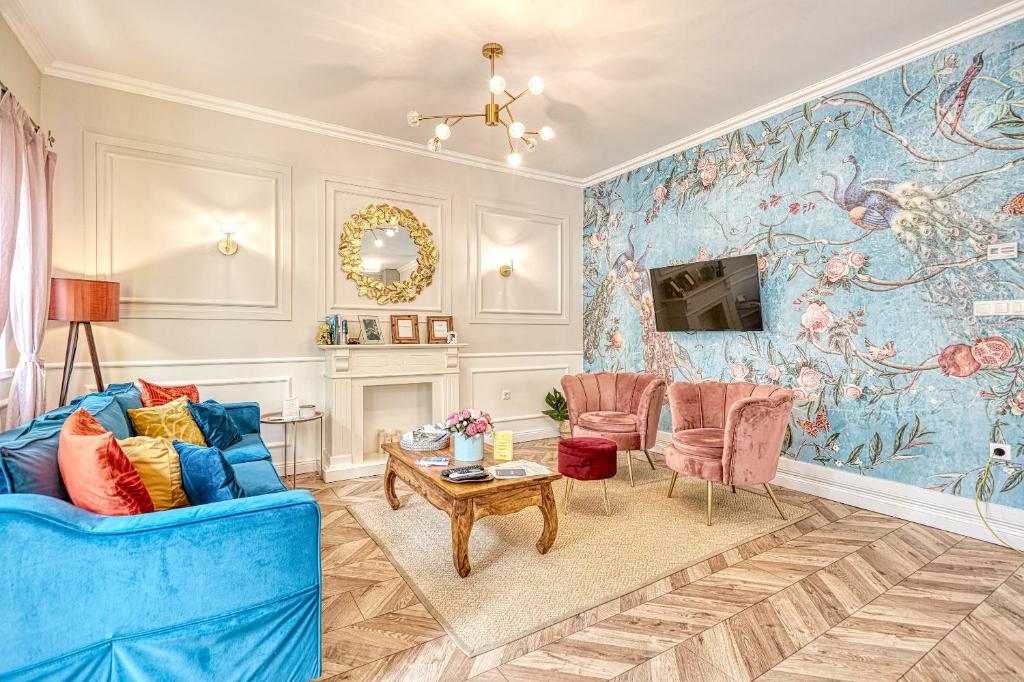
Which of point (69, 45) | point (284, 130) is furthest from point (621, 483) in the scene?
point (69, 45)

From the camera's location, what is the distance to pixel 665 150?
474 centimetres

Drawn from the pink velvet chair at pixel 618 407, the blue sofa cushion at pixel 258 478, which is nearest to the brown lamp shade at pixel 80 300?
the blue sofa cushion at pixel 258 478

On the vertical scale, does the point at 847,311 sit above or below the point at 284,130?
below

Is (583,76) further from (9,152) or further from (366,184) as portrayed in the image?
(9,152)

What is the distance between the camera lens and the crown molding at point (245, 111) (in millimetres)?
3350

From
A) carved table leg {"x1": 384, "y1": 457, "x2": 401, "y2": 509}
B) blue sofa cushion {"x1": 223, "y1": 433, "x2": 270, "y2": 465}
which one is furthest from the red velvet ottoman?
blue sofa cushion {"x1": 223, "y1": 433, "x2": 270, "y2": 465}

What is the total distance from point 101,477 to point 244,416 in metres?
2.08

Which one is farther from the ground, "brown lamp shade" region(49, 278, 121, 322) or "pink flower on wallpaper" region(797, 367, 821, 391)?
"brown lamp shade" region(49, 278, 121, 322)

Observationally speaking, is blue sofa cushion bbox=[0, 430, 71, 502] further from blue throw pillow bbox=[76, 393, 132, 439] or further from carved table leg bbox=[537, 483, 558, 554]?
carved table leg bbox=[537, 483, 558, 554]

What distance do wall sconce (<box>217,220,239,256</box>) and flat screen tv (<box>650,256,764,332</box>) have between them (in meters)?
3.62

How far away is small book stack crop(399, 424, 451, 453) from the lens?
119 inches

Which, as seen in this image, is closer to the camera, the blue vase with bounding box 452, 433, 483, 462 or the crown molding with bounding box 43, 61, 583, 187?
the blue vase with bounding box 452, 433, 483, 462

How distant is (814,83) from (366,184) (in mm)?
3611

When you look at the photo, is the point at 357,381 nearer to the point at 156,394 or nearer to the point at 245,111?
the point at 156,394
